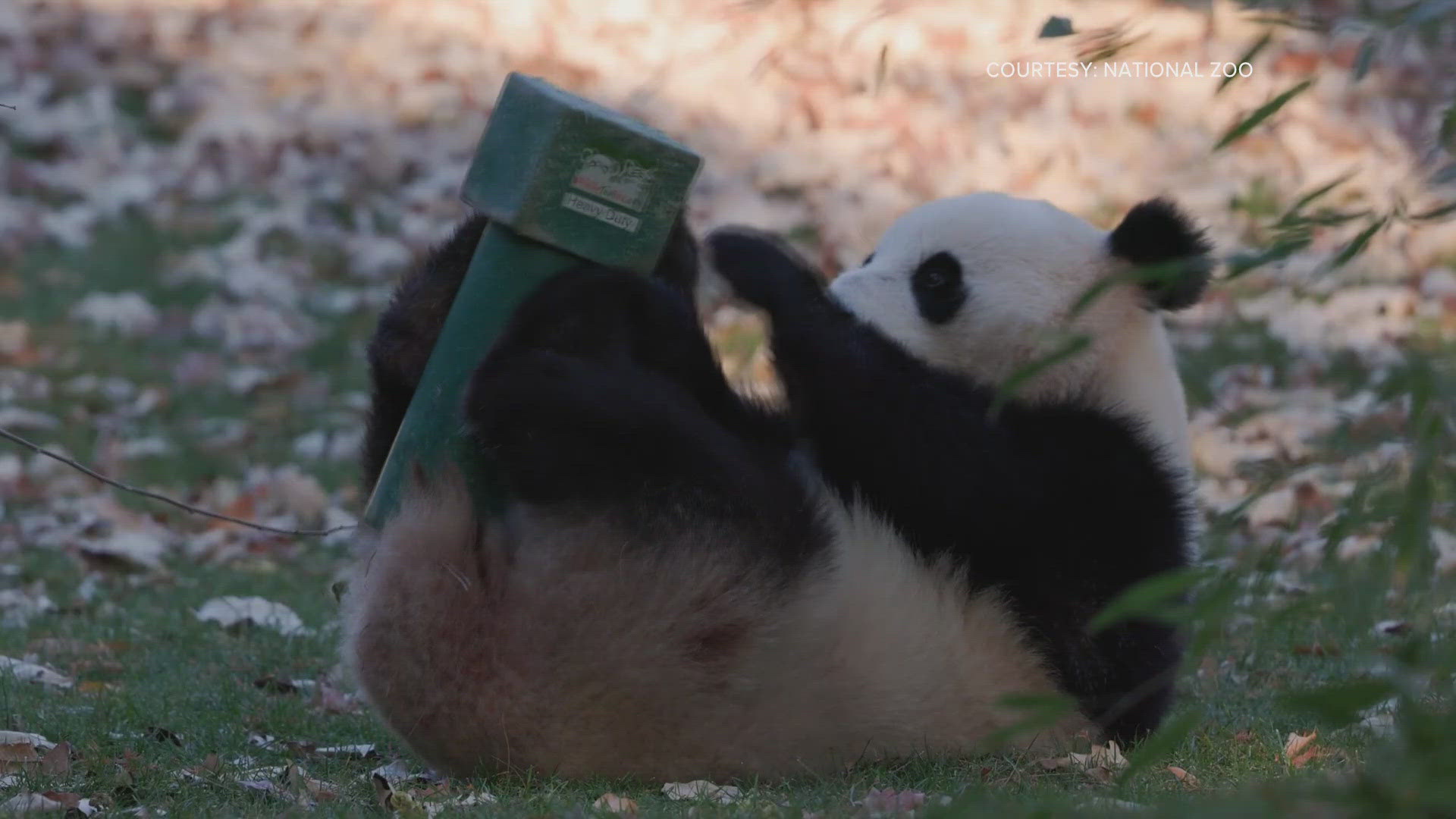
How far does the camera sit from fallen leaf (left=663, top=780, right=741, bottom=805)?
249 cm

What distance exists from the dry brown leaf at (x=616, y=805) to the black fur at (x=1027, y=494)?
0.62 metres

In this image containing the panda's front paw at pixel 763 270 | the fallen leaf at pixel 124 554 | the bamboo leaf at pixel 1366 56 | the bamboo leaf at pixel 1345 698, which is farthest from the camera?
the fallen leaf at pixel 124 554

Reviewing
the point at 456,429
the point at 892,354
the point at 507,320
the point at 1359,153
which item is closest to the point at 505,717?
the point at 456,429

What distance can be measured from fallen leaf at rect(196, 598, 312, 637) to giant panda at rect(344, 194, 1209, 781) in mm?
1367

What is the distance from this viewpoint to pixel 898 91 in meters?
8.84

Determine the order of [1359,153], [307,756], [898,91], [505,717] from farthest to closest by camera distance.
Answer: [898,91] < [1359,153] < [307,756] < [505,717]

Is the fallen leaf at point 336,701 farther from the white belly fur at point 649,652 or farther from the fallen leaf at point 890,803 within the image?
the fallen leaf at point 890,803

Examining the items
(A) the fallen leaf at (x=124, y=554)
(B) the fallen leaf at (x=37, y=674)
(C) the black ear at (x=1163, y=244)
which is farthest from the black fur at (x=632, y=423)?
(A) the fallen leaf at (x=124, y=554)

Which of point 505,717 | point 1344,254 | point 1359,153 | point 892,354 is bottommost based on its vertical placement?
point 505,717

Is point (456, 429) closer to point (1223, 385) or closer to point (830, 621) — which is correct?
point (830, 621)

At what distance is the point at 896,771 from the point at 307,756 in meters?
1.03

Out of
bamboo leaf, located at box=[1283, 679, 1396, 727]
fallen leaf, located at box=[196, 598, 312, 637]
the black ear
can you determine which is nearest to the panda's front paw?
the black ear

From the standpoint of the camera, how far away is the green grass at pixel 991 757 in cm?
155

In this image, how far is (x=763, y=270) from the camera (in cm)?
294
